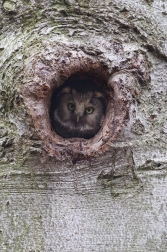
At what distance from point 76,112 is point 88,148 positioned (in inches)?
45.6

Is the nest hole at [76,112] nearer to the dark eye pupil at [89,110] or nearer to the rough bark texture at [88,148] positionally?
the dark eye pupil at [89,110]

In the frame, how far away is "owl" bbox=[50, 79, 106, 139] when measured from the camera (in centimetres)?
237

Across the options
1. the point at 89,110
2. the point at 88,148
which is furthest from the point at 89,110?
the point at 88,148

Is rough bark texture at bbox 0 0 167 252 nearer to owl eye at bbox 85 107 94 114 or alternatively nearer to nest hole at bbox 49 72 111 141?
nest hole at bbox 49 72 111 141

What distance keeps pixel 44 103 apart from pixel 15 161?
0.26 meters

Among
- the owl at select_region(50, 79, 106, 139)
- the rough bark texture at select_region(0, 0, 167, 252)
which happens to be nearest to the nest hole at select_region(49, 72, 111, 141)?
the owl at select_region(50, 79, 106, 139)

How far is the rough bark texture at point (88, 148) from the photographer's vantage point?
Answer: 143 cm

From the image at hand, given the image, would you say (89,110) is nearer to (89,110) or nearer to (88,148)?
(89,110)

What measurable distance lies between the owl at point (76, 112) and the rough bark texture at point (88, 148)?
730 millimetres

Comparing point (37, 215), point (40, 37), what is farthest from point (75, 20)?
point (37, 215)

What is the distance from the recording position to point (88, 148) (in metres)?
1.49

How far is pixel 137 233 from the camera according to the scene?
1.41m

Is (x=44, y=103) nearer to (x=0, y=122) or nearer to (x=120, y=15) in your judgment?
(x=0, y=122)

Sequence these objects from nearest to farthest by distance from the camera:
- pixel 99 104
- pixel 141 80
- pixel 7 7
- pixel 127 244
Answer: pixel 127 244
pixel 141 80
pixel 7 7
pixel 99 104
